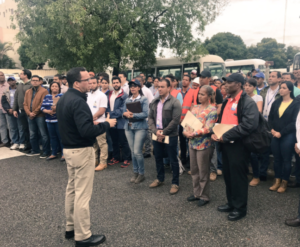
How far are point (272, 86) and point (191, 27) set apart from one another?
10.3 meters

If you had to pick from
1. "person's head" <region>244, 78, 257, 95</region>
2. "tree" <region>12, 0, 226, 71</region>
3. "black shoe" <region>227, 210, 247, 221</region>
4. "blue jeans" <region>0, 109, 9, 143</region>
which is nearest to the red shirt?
"black shoe" <region>227, 210, 247, 221</region>

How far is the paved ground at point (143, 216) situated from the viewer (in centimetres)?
313

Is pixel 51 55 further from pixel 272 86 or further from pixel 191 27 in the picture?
pixel 272 86

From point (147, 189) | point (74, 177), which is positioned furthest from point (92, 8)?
point (74, 177)

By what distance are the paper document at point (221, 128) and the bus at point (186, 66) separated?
34.9 ft

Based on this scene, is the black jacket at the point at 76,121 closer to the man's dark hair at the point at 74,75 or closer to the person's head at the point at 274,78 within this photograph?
the man's dark hair at the point at 74,75

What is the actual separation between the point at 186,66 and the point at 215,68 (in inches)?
67.5

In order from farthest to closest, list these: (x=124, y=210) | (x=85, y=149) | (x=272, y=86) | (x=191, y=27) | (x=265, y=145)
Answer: (x=191, y=27), (x=272, y=86), (x=124, y=210), (x=265, y=145), (x=85, y=149)

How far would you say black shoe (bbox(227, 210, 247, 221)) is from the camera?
3520 mm

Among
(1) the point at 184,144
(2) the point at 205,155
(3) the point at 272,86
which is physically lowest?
(1) the point at 184,144

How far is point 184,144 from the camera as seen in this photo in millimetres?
6066

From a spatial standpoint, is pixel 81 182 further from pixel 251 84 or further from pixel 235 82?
pixel 251 84

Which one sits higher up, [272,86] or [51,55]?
[51,55]

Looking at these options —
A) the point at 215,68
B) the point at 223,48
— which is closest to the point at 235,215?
the point at 215,68
